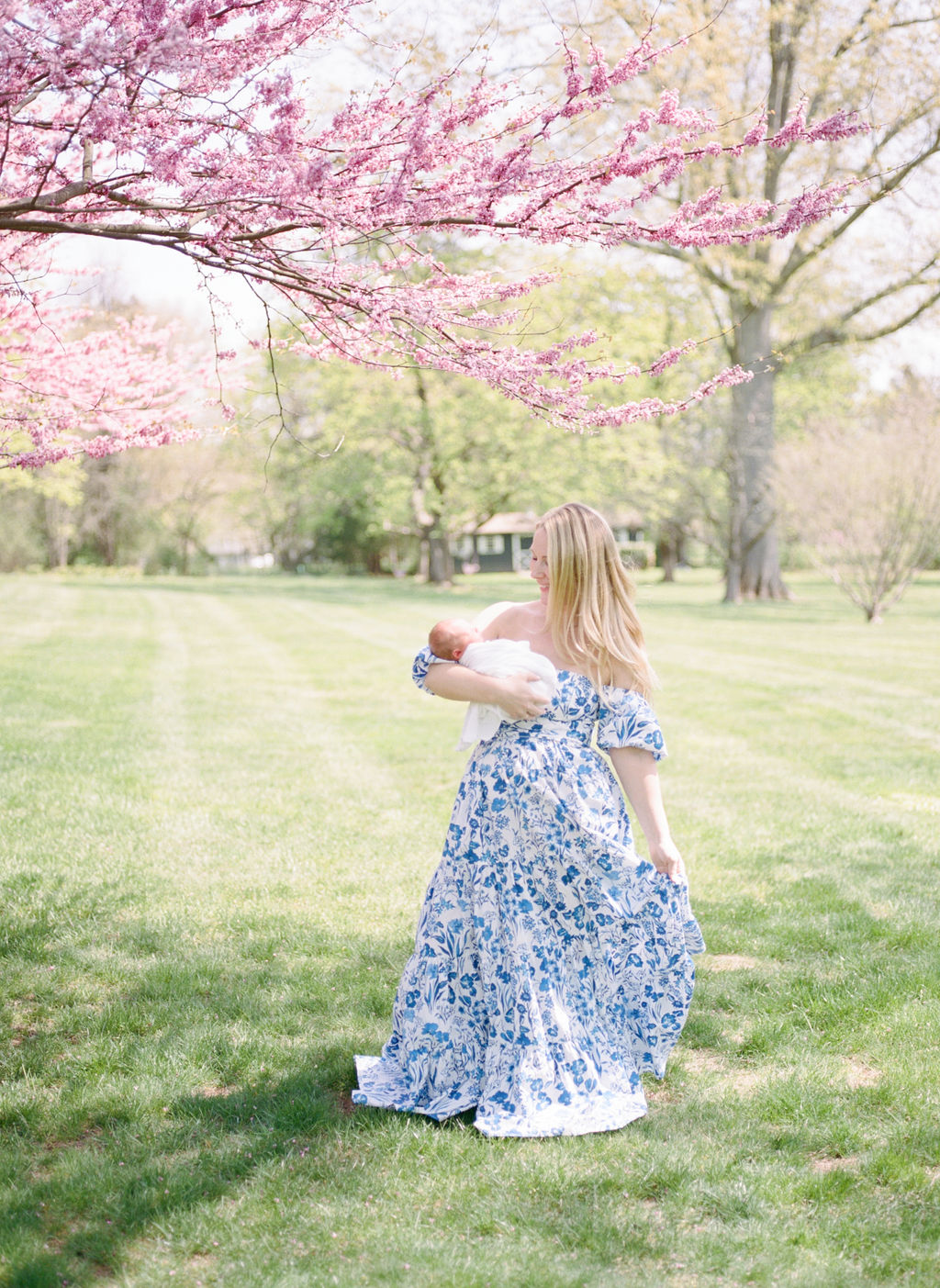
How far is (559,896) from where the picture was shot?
343 centimetres

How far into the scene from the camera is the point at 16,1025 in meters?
4.02

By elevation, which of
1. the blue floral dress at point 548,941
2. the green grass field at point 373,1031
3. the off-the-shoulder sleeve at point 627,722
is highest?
the off-the-shoulder sleeve at point 627,722

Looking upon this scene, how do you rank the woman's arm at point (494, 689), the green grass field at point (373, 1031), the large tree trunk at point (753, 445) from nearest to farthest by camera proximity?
the green grass field at point (373, 1031), the woman's arm at point (494, 689), the large tree trunk at point (753, 445)

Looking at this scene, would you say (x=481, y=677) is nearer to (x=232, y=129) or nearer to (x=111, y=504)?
(x=232, y=129)

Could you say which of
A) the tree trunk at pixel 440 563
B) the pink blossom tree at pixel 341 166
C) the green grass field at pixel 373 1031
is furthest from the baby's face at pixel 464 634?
the tree trunk at pixel 440 563

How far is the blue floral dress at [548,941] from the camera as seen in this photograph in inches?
132

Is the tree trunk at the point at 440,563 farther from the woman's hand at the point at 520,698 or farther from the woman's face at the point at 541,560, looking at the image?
the woman's hand at the point at 520,698

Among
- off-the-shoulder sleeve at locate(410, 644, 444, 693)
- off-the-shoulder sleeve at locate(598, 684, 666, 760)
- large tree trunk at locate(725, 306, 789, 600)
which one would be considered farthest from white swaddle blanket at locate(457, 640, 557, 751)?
→ large tree trunk at locate(725, 306, 789, 600)

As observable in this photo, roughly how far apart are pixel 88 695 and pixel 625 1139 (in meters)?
9.53

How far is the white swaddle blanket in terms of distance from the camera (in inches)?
131

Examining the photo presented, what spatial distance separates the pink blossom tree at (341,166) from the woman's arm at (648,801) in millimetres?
1317

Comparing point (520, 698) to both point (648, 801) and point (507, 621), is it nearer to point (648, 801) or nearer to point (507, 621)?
point (507, 621)

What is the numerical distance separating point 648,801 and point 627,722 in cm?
25

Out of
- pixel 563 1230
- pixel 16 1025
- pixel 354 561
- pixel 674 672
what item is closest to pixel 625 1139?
pixel 563 1230
